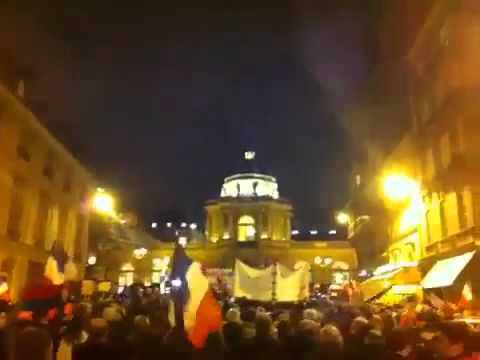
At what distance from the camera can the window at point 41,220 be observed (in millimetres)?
32594

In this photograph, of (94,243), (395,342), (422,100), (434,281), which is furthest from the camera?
(94,243)

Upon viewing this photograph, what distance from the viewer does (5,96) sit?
2627 centimetres

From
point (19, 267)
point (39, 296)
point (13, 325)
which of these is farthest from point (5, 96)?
point (13, 325)

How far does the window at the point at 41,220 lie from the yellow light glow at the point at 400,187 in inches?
797

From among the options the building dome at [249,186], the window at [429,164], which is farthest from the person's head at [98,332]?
the building dome at [249,186]

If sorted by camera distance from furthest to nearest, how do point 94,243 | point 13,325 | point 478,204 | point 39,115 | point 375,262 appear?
point 94,243 → point 375,262 → point 39,115 → point 478,204 → point 13,325

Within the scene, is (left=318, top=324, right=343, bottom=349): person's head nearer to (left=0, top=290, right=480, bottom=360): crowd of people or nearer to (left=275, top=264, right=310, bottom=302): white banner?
(left=0, top=290, right=480, bottom=360): crowd of people

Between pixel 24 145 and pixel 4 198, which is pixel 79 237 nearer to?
pixel 24 145

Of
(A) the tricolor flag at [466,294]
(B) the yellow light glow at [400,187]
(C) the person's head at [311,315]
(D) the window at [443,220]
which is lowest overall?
(C) the person's head at [311,315]

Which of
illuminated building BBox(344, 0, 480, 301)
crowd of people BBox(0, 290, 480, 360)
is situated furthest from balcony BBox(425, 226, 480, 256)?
crowd of people BBox(0, 290, 480, 360)

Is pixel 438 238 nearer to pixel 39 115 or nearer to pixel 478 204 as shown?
pixel 478 204

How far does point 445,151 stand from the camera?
24797mm

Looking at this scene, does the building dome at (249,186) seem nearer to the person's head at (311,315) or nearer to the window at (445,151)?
the window at (445,151)

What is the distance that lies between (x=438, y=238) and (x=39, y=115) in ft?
69.8
